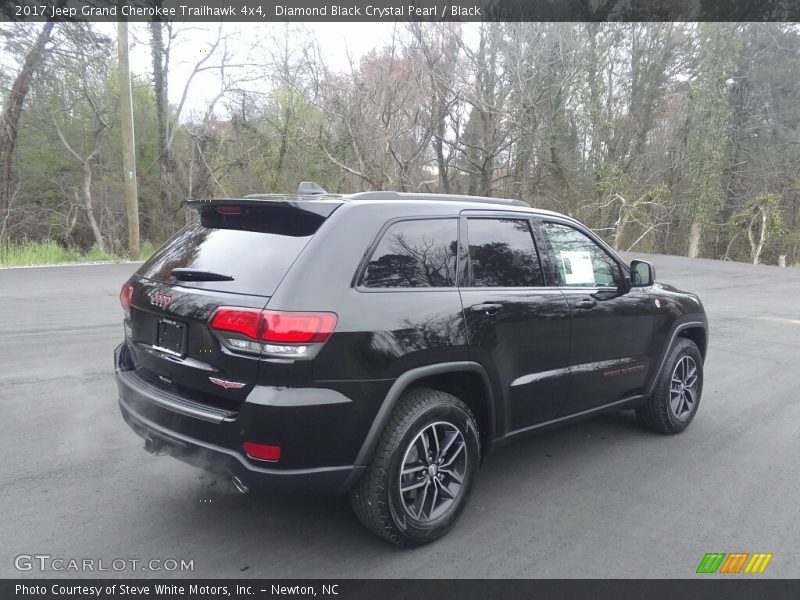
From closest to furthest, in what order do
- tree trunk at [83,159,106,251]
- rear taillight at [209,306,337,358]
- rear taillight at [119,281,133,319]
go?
1. rear taillight at [209,306,337,358]
2. rear taillight at [119,281,133,319]
3. tree trunk at [83,159,106,251]

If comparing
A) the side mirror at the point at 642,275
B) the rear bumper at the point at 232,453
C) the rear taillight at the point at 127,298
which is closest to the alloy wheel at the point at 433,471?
the rear bumper at the point at 232,453

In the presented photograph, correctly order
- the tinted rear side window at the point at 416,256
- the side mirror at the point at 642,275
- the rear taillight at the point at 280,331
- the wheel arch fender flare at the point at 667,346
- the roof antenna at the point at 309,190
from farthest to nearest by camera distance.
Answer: the wheel arch fender flare at the point at 667,346, the side mirror at the point at 642,275, the roof antenna at the point at 309,190, the tinted rear side window at the point at 416,256, the rear taillight at the point at 280,331

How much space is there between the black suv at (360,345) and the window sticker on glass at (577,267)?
75 millimetres

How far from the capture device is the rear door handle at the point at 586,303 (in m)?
4.12

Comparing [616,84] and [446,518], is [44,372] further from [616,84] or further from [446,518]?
[616,84]

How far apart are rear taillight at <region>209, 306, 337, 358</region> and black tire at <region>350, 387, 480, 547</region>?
2.04 ft

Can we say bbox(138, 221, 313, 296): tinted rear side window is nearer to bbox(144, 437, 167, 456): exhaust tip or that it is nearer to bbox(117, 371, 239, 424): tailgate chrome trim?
bbox(117, 371, 239, 424): tailgate chrome trim

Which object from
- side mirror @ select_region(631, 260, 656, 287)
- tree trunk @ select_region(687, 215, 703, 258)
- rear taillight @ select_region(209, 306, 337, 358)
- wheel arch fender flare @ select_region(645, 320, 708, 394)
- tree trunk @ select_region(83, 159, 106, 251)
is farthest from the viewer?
tree trunk @ select_region(687, 215, 703, 258)

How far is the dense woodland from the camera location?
21172mm

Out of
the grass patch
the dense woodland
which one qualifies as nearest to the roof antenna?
the grass patch

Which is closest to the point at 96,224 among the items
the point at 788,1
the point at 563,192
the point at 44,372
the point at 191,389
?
the point at 563,192

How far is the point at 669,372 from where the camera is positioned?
492cm

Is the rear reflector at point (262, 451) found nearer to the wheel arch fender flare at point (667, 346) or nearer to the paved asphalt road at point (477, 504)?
the paved asphalt road at point (477, 504)
